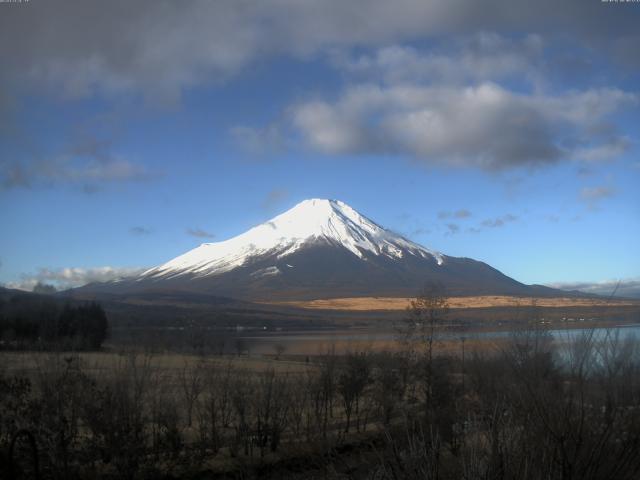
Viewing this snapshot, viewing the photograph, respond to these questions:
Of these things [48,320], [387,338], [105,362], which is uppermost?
[48,320]

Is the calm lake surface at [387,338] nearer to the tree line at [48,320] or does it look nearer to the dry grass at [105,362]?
the dry grass at [105,362]

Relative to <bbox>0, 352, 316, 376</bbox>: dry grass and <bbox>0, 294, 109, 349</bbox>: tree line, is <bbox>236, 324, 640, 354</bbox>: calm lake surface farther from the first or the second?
<bbox>0, 294, 109, 349</bbox>: tree line

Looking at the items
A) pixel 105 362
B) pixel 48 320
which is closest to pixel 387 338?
pixel 48 320

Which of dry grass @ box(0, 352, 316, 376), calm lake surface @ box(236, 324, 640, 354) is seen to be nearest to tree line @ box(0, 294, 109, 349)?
dry grass @ box(0, 352, 316, 376)

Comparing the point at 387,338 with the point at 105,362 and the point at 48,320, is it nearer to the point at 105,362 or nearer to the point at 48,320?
the point at 48,320

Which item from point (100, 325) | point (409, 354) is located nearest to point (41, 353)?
point (409, 354)

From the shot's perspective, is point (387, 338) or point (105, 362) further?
point (387, 338)

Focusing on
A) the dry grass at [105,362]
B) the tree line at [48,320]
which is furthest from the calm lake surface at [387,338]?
the tree line at [48,320]

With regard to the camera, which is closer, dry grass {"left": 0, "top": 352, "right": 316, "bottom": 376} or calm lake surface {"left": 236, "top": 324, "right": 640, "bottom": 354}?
calm lake surface {"left": 236, "top": 324, "right": 640, "bottom": 354}

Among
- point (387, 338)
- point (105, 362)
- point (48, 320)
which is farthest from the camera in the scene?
point (387, 338)

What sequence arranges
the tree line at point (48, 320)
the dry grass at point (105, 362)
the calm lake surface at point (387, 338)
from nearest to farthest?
the calm lake surface at point (387, 338)
the dry grass at point (105, 362)
the tree line at point (48, 320)

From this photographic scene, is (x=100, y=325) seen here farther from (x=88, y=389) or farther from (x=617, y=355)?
(x=617, y=355)

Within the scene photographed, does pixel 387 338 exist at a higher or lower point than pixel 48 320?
lower

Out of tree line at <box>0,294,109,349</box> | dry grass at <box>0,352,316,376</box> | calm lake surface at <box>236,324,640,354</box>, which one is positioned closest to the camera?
calm lake surface at <box>236,324,640,354</box>
